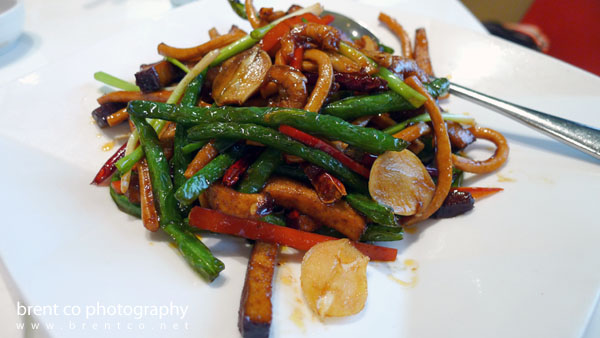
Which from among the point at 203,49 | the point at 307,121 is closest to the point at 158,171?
the point at 307,121

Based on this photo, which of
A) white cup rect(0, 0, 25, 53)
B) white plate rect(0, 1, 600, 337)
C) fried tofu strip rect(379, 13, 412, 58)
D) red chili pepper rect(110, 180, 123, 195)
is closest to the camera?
white plate rect(0, 1, 600, 337)

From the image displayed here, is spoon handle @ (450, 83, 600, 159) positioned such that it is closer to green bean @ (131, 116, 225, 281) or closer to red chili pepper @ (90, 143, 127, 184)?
green bean @ (131, 116, 225, 281)

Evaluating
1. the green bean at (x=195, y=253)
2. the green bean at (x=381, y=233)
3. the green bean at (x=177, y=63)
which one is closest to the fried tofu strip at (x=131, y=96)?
the green bean at (x=177, y=63)

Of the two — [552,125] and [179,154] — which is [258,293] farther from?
[552,125]

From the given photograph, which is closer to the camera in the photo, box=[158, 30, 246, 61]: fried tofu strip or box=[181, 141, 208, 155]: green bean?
box=[181, 141, 208, 155]: green bean

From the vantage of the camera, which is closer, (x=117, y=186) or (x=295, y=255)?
(x=295, y=255)

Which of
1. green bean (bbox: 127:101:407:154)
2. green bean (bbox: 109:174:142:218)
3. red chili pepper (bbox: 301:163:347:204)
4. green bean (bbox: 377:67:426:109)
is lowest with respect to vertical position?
green bean (bbox: 109:174:142:218)

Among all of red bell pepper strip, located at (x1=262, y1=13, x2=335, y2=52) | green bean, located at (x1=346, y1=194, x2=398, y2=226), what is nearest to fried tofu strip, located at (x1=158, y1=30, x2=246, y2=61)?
red bell pepper strip, located at (x1=262, y1=13, x2=335, y2=52)

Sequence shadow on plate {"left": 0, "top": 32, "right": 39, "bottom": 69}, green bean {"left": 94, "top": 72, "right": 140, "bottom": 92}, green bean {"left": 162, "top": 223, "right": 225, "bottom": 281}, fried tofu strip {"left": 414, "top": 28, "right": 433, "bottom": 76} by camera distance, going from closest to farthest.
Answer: green bean {"left": 162, "top": 223, "right": 225, "bottom": 281} < green bean {"left": 94, "top": 72, "right": 140, "bottom": 92} < fried tofu strip {"left": 414, "top": 28, "right": 433, "bottom": 76} < shadow on plate {"left": 0, "top": 32, "right": 39, "bottom": 69}
